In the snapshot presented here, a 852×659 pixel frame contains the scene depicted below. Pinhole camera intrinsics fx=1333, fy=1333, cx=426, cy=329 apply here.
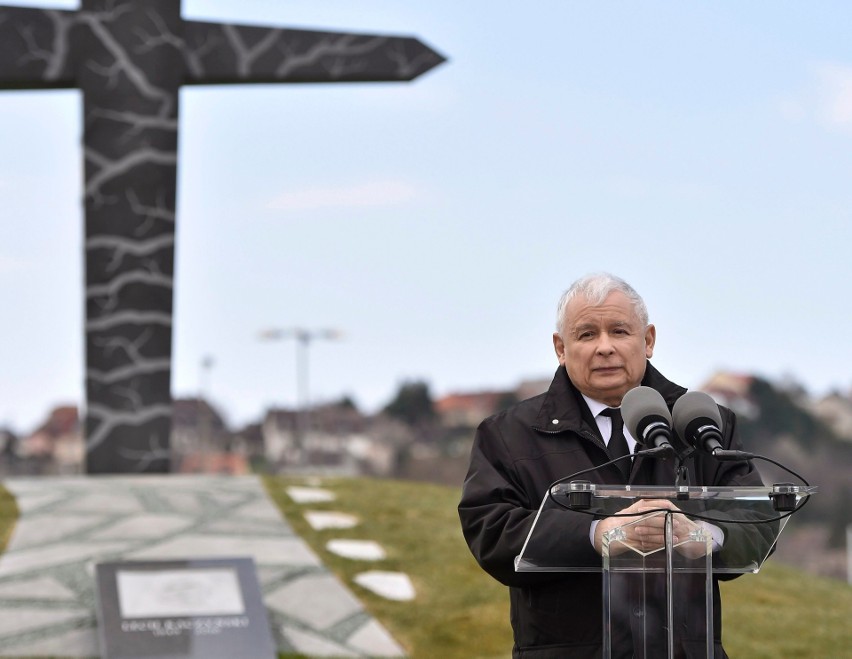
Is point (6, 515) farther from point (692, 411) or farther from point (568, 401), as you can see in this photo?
point (692, 411)

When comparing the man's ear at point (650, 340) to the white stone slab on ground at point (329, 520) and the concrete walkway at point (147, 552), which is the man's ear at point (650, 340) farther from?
the white stone slab on ground at point (329, 520)

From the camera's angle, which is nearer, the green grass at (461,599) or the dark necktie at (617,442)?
the dark necktie at (617,442)

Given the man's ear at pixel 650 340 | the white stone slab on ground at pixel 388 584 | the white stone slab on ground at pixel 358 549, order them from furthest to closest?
the white stone slab on ground at pixel 358 549 < the white stone slab on ground at pixel 388 584 < the man's ear at pixel 650 340

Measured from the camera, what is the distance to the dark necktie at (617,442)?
10.6ft

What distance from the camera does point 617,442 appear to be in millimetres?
3297

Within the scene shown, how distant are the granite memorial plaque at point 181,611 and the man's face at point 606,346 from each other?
455cm

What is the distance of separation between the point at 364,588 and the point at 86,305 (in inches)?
153

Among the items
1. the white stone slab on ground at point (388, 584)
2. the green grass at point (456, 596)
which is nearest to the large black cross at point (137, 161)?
the green grass at point (456, 596)

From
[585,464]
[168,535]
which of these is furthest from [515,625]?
[168,535]

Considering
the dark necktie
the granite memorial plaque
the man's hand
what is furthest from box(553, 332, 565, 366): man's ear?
the granite memorial plaque

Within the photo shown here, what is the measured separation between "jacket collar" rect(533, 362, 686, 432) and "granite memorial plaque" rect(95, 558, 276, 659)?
4469mm

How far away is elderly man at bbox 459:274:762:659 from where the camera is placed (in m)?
3.16

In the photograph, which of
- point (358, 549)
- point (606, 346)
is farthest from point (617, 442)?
point (358, 549)

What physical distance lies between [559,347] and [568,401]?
0.19 m
